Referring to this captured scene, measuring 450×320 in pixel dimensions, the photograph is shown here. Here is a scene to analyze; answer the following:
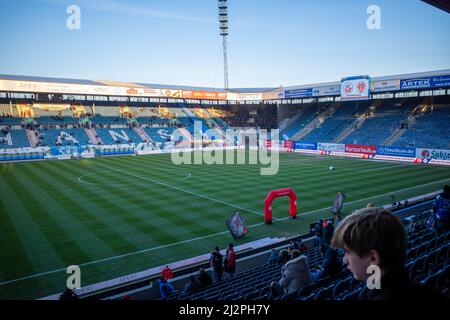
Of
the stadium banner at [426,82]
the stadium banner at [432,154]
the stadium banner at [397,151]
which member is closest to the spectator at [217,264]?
the stadium banner at [432,154]

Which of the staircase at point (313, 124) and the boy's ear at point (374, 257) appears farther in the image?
the staircase at point (313, 124)

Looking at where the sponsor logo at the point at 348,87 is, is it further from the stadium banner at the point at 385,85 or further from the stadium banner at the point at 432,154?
the stadium banner at the point at 432,154

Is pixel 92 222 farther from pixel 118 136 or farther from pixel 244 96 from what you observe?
pixel 244 96

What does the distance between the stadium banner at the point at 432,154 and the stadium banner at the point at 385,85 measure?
436 inches

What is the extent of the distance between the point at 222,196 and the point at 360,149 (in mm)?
30347

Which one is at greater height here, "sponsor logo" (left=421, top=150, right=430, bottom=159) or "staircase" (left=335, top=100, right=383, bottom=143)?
"staircase" (left=335, top=100, right=383, bottom=143)

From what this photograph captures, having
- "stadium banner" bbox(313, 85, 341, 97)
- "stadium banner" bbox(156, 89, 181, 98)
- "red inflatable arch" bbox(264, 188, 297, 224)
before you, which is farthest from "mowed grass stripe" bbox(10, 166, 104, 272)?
"stadium banner" bbox(313, 85, 341, 97)

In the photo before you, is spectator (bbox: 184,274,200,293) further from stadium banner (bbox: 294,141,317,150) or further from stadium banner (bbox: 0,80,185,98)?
stadium banner (bbox: 0,80,185,98)

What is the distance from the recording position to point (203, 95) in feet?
223

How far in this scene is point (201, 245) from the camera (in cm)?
1483

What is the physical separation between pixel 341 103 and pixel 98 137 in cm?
4662

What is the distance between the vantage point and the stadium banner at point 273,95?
64.1 m

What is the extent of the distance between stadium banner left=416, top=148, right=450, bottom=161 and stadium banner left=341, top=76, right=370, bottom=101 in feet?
37.9

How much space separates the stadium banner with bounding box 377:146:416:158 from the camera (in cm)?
4104
